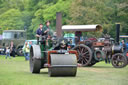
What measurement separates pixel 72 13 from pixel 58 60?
1048 inches

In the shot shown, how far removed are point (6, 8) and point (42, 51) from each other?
50297 mm

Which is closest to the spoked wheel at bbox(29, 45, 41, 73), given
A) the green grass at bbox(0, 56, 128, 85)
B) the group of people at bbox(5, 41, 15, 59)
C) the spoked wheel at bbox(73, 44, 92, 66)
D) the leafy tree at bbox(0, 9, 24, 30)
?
the green grass at bbox(0, 56, 128, 85)

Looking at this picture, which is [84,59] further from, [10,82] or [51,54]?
[10,82]

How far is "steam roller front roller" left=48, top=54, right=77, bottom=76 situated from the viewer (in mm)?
11406

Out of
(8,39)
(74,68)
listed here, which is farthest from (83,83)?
(8,39)

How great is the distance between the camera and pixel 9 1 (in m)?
64.6

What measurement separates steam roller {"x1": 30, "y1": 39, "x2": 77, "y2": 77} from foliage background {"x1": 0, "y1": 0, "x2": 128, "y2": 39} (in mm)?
23178

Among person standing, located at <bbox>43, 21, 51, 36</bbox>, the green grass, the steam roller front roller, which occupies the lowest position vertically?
the green grass

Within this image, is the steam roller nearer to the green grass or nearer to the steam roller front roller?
the steam roller front roller

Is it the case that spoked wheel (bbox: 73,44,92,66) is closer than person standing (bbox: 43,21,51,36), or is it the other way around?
person standing (bbox: 43,21,51,36)

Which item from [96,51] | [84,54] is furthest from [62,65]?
[96,51]

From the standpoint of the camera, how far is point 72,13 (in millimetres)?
37906

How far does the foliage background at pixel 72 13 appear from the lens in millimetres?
36812

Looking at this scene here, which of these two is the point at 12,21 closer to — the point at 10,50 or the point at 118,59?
the point at 10,50
